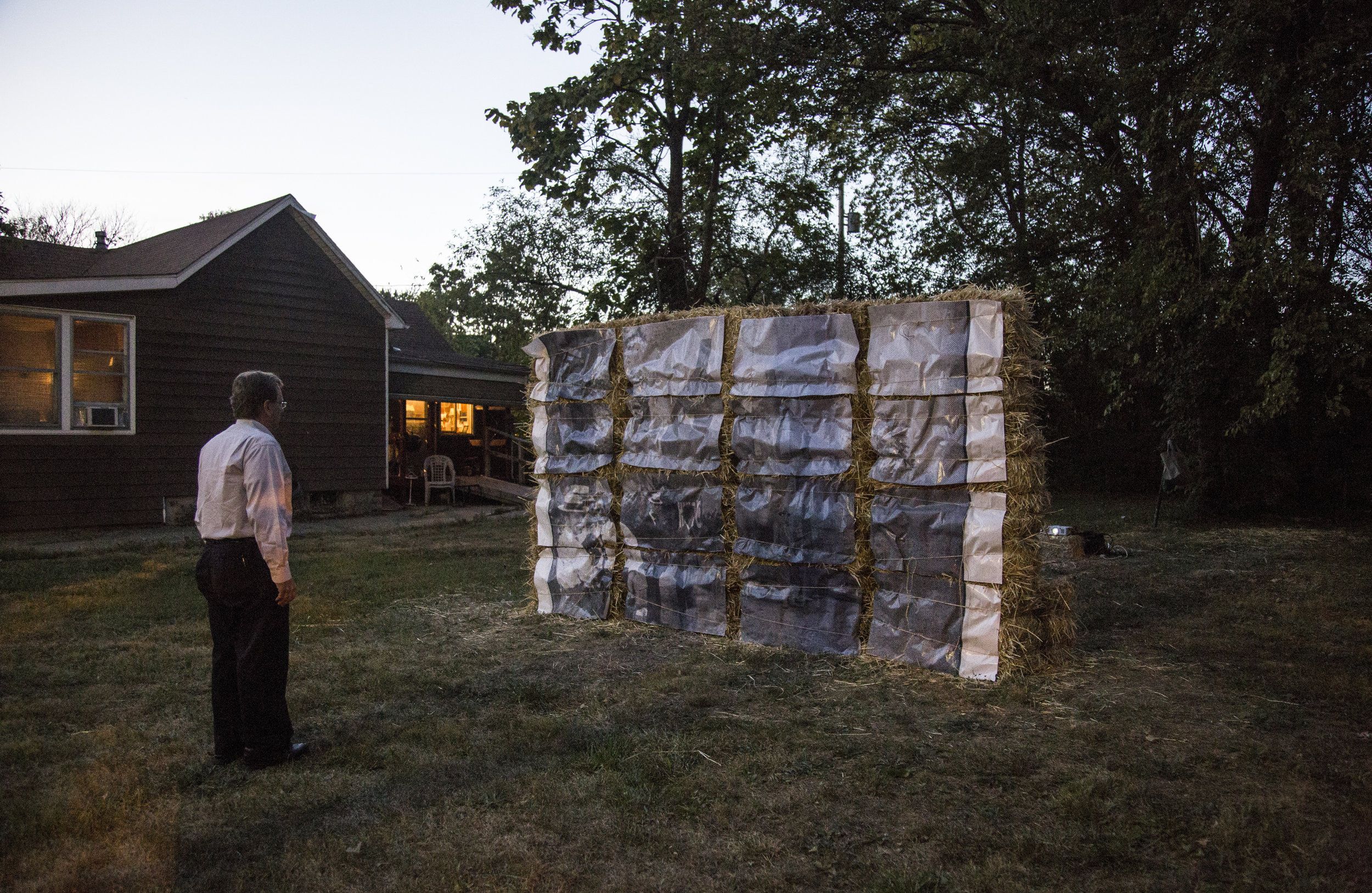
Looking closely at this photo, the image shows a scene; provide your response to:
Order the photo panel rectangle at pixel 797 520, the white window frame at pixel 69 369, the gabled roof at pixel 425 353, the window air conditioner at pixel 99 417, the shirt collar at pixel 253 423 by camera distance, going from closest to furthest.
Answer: the shirt collar at pixel 253 423 < the photo panel rectangle at pixel 797 520 < the white window frame at pixel 69 369 < the window air conditioner at pixel 99 417 < the gabled roof at pixel 425 353

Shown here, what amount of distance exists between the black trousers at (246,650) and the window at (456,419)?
55.9 feet

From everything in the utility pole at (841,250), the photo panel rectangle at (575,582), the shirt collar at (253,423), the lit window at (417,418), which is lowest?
the photo panel rectangle at (575,582)

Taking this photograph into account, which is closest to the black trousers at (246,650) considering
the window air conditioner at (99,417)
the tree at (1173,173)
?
the tree at (1173,173)

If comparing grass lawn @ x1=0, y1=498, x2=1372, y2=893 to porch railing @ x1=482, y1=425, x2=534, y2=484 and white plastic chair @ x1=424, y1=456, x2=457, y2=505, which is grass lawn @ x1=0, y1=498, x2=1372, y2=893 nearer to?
white plastic chair @ x1=424, y1=456, x2=457, y2=505

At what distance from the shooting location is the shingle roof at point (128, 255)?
12.0 meters

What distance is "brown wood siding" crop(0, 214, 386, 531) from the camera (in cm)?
1212

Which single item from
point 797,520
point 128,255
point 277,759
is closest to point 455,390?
point 128,255

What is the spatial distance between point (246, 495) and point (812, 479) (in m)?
3.37

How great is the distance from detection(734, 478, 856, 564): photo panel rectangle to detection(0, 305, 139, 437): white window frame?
10.6 m

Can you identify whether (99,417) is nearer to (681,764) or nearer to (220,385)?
(220,385)

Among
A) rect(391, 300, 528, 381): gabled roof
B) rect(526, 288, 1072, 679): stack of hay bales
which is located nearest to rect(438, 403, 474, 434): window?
rect(391, 300, 528, 381): gabled roof

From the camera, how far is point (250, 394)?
13.2 ft

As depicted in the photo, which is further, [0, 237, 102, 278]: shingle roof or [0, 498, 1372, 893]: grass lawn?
[0, 237, 102, 278]: shingle roof

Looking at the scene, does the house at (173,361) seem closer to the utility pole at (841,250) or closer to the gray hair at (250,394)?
the gray hair at (250,394)
